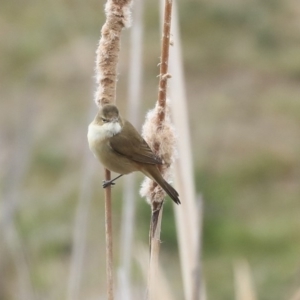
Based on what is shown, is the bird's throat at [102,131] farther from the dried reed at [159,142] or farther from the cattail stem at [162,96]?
the cattail stem at [162,96]

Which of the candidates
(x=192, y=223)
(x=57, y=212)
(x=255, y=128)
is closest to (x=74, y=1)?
(x=255, y=128)

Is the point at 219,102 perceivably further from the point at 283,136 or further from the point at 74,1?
the point at 74,1

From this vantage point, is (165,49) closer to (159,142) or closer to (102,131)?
(159,142)

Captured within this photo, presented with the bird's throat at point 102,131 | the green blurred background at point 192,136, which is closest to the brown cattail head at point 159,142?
the bird's throat at point 102,131

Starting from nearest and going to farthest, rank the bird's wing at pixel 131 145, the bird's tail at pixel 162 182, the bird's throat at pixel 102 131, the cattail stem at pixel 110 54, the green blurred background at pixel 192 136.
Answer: the cattail stem at pixel 110 54, the bird's tail at pixel 162 182, the bird's wing at pixel 131 145, the bird's throat at pixel 102 131, the green blurred background at pixel 192 136

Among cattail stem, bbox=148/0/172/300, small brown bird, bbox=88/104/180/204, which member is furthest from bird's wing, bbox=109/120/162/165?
cattail stem, bbox=148/0/172/300

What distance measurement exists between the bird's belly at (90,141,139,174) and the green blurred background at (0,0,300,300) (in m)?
0.67

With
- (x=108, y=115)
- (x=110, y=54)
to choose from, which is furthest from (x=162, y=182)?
(x=110, y=54)

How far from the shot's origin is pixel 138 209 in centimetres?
509

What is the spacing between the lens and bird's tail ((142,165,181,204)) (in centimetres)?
152

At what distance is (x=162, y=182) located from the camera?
1541 millimetres

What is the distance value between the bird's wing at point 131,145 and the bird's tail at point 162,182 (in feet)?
0.08

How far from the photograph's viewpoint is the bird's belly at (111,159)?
1802 millimetres

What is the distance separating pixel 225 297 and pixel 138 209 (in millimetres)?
1075
